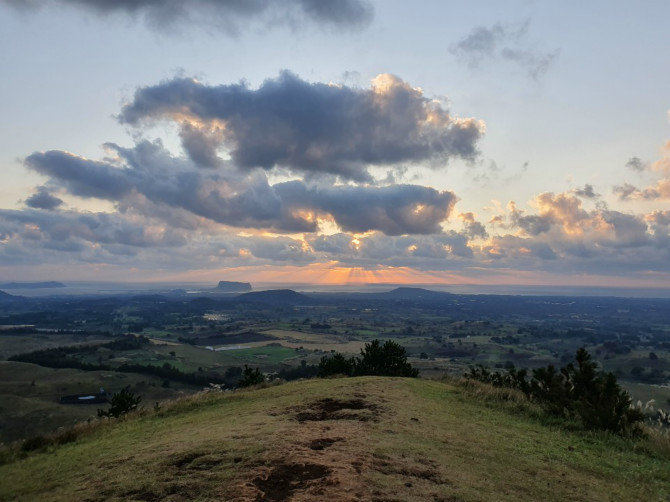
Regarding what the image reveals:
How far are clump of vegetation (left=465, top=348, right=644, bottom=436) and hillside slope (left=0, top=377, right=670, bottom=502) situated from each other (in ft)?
5.43

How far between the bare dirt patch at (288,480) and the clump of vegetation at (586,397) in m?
13.1

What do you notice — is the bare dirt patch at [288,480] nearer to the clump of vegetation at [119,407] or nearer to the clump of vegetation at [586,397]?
the clump of vegetation at [586,397]

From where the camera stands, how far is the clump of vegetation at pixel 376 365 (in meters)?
35.8

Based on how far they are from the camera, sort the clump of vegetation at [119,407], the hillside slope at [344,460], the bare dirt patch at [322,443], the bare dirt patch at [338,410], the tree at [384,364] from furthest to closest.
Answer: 1. the tree at [384,364]
2. the clump of vegetation at [119,407]
3. the bare dirt patch at [338,410]
4. the bare dirt patch at [322,443]
5. the hillside slope at [344,460]

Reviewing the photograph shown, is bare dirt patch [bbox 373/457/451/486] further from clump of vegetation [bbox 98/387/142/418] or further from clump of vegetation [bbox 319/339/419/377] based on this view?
clump of vegetation [bbox 319/339/419/377]

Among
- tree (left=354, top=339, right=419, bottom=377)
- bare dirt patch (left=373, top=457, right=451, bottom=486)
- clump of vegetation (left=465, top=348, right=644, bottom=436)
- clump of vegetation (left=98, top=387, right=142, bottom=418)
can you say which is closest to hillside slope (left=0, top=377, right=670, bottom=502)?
bare dirt patch (left=373, top=457, right=451, bottom=486)

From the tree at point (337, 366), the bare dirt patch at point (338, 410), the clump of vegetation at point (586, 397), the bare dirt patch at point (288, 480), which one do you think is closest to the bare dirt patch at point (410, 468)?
the bare dirt patch at point (288, 480)

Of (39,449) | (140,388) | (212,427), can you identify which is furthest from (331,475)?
(140,388)

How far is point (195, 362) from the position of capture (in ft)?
496

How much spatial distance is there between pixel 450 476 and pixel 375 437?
338 centimetres

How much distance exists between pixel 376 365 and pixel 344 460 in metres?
26.3

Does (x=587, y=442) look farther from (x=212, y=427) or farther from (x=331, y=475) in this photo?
(x=212, y=427)

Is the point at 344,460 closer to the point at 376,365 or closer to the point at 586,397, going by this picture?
the point at 586,397

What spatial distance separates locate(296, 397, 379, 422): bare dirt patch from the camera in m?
16.4
